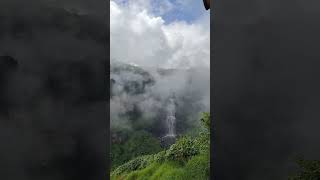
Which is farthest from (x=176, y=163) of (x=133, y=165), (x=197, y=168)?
(x=133, y=165)

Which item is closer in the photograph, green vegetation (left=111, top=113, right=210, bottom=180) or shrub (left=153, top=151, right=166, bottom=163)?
green vegetation (left=111, top=113, right=210, bottom=180)

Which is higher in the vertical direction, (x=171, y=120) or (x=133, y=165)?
(x=171, y=120)

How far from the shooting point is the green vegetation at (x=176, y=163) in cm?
696

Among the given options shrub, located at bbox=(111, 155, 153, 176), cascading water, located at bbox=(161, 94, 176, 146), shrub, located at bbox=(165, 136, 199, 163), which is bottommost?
shrub, located at bbox=(111, 155, 153, 176)

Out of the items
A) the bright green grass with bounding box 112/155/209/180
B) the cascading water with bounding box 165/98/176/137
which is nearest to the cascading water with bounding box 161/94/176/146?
the cascading water with bounding box 165/98/176/137

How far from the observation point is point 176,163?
23.7 ft

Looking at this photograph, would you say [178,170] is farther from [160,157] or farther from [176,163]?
[160,157]

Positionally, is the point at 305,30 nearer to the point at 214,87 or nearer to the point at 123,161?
the point at 214,87

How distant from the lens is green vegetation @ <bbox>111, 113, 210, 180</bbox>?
6.96 m

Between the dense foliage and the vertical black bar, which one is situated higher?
the vertical black bar

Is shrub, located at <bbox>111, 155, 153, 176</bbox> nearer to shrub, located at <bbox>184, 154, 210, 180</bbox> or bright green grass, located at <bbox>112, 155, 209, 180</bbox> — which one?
bright green grass, located at <bbox>112, 155, 209, 180</bbox>

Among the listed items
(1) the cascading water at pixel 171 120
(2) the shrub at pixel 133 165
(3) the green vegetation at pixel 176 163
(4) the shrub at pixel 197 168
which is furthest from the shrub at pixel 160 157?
(4) the shrub at pixel 197 168

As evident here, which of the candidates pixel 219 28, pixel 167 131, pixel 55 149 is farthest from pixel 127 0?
pixel 55 149

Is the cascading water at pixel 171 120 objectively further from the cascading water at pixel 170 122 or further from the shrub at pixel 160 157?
the shrub at pixel 160 157
